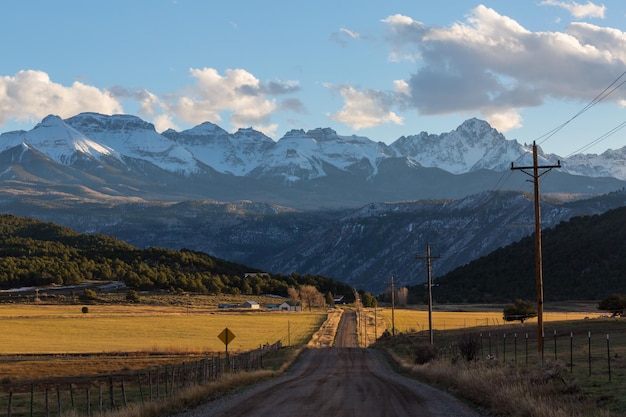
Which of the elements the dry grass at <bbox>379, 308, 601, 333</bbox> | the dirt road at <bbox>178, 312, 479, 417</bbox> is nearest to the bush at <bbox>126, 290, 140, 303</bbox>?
the dry grass at <bbox>379, 308, 601, 333</bbox>

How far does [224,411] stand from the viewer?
2777 cm

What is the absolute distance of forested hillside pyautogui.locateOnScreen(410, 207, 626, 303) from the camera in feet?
515

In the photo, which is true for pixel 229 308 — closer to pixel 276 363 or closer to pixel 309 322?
pixel 309 322

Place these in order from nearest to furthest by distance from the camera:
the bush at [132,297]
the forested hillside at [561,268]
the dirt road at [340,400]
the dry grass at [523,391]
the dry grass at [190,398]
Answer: the dry grass at [523,391] < the dirt road at [340,400] < the dry grass at [190,398] < the bush at [132,297] < the forested hillside at [561,268]

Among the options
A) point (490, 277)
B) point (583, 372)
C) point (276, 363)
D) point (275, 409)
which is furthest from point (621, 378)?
point (490, 277)

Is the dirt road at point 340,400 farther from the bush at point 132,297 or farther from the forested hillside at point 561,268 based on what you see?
the forested hillside at point 561,268

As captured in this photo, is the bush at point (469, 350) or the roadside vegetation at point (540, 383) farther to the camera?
the bush at point (469, 350)

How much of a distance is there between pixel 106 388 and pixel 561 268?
13370cm

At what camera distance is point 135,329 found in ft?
319

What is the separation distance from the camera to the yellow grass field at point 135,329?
77.8 m

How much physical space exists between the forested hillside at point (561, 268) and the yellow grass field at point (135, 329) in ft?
162

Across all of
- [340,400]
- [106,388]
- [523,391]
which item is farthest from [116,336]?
[523,391]

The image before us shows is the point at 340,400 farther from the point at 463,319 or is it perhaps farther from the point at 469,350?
the point at 463,319

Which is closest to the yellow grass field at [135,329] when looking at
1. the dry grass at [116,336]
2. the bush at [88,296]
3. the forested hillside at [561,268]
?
the dry grass at [116,336]
